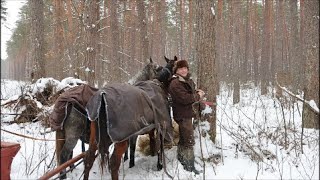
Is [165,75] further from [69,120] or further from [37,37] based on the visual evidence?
[37,37]

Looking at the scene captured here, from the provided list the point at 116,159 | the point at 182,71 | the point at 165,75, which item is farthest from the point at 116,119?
the point at 165,75

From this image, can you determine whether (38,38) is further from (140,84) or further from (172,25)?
(172,25)

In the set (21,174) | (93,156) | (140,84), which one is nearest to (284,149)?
(140,84)

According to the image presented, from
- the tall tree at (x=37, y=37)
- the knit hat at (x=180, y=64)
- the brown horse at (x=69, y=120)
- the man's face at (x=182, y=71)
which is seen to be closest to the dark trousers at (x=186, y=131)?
the man's face at (x=182, y=71)

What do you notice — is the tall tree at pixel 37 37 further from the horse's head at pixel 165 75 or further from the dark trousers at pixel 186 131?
the dark trousers at pixel 186 131

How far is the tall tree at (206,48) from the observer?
5.72 metres

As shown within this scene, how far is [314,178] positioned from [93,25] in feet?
21.7

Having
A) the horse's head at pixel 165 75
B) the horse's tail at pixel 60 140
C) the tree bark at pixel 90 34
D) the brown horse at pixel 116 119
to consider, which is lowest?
the horse's tail at pixel 60 140

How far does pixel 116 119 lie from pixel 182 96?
133cm

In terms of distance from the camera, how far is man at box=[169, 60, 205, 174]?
5027 mm

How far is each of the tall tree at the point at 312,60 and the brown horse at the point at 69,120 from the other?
5243 millimetres

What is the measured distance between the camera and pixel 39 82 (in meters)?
8.66

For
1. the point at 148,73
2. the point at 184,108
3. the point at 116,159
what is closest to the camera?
Answer: the point at 116,159

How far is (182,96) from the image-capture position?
497 centimetres
